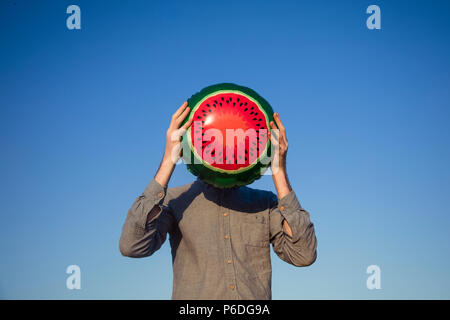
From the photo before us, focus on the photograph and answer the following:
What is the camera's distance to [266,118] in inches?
144

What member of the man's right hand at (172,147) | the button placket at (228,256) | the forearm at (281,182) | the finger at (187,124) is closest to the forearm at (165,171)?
the man's right hand at (172,147)

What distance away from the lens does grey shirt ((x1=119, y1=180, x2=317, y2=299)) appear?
3631 millimetres

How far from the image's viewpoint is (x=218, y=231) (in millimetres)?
3812

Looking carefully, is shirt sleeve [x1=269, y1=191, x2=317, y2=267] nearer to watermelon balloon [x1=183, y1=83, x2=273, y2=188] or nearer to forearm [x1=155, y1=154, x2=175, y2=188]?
watermelon balloon [x1=183, y1=83, x2=273, y2=188]

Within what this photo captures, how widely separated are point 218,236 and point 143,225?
58 centimetres

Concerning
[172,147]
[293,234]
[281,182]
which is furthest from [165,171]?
[293,234]

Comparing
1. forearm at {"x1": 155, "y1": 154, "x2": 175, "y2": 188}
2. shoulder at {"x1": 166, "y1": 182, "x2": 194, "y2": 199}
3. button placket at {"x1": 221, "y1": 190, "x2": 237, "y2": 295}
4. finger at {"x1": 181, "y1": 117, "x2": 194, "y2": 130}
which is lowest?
button placket at {"x1": 221, "y1": 190, "x2": 237, "y2": 295}

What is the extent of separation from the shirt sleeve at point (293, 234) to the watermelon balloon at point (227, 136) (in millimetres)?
372

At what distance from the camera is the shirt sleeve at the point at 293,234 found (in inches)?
148

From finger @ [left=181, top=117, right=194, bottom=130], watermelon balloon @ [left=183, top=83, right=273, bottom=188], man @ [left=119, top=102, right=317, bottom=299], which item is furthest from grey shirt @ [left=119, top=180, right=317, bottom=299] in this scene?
finger @ [left=181, top=117, right=194, bottom=130]

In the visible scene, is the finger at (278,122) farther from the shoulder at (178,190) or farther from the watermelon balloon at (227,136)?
the shoulder at (178,190)
